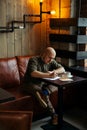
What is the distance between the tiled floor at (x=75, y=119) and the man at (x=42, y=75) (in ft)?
0.80

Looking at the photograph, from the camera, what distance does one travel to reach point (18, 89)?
317 cm

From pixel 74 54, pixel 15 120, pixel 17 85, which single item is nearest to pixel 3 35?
pixel 17 85

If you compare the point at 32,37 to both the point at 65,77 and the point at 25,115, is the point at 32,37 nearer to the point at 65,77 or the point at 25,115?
the point at 65,77

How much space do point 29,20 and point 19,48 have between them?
52 cm

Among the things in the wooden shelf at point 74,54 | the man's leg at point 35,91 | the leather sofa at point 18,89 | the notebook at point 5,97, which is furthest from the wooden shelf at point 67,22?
the notebook at point 5,97

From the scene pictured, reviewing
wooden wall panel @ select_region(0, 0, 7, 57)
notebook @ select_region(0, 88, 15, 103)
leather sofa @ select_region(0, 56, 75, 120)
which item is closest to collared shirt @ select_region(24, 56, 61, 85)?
leather sofa @ select_region(0, 56, 75, 120)

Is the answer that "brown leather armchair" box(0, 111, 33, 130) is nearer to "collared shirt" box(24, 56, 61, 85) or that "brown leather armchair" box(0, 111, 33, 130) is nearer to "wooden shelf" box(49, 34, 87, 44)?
"collared shirt" box(24, 56, 61, 85)

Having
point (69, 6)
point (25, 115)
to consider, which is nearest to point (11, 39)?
point (69, 6)

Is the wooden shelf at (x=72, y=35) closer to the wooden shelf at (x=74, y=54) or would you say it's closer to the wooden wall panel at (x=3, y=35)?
the wooden shelf at (x=74, y=54)

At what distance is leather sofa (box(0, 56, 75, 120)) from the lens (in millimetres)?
2771

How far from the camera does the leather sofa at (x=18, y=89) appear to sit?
109 inches

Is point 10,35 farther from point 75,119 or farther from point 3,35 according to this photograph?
point 75,119

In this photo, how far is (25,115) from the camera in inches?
55.5

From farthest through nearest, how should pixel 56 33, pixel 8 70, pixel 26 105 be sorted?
pixel 56 33 → pixel 8 70 → pixel 26 105
